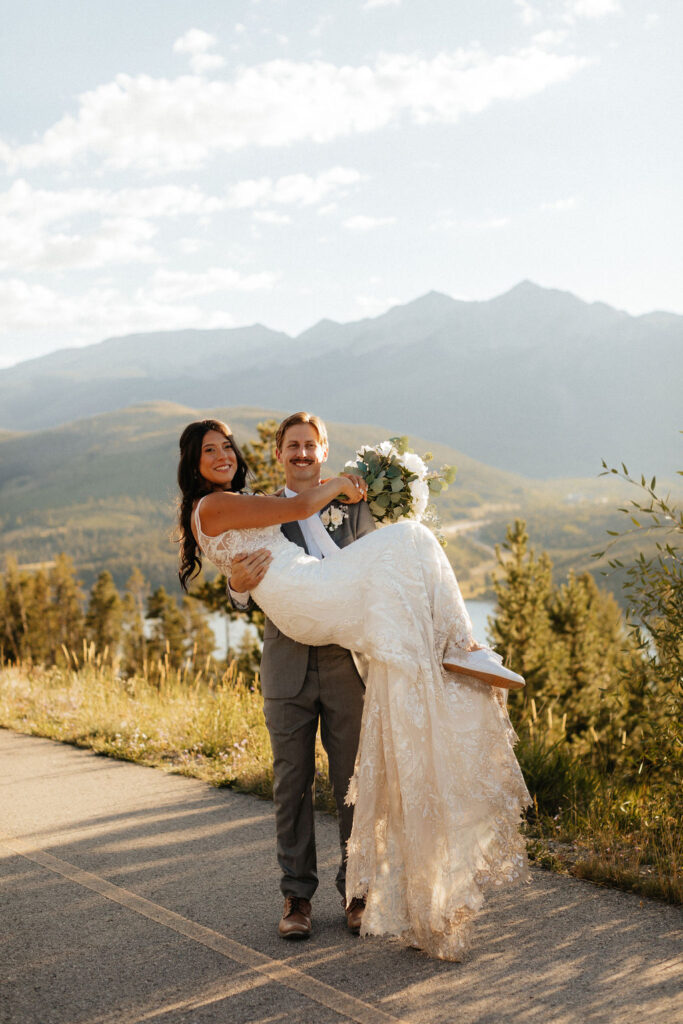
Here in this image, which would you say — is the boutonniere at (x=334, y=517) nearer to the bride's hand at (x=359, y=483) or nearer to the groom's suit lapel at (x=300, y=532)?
the groom's suit lapel at (x=300, y=532)

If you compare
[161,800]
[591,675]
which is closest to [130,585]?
[591,675]

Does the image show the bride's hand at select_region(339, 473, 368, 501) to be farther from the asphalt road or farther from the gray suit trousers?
the asphalt road

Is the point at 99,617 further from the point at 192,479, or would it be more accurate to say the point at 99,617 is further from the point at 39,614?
the point at 192,479

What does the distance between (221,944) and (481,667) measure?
172 centimetres

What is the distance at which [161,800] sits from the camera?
646 centimetres

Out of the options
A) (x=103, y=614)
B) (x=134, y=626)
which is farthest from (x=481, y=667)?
(x=103, y=614)

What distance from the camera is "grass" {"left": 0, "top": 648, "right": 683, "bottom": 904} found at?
15.8ft

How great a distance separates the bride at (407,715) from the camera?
3732 mm

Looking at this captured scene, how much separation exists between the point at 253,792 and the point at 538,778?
6.78 ft

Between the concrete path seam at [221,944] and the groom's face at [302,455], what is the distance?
6.89 feet

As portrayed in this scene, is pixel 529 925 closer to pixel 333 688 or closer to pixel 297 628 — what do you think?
pixel 333 688

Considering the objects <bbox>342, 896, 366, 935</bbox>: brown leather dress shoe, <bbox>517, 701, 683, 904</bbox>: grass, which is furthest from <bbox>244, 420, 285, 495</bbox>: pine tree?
<bbox>342, 896, 366, 935</bbox>: brown leather dress shoe

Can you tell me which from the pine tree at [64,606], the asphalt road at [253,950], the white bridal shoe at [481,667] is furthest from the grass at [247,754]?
the pine tree at [64,606]

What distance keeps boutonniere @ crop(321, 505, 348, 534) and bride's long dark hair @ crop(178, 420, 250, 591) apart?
48cm
